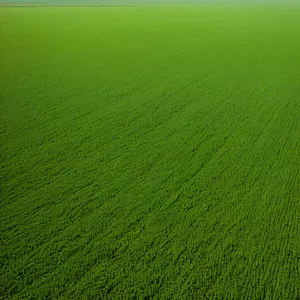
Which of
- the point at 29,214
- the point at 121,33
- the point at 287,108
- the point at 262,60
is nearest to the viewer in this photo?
the point at 29,214

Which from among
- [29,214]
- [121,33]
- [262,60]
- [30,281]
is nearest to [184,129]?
[29,214]

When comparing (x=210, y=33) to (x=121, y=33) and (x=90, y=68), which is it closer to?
(x=121, y=33)

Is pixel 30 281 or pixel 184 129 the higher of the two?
pixel 184 129

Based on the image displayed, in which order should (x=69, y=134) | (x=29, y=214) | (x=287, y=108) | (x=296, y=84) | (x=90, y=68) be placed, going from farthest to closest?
(x=90, y=68)
(x=296, y=84)
(x=287, y=108)
(x=69, y=134)
(x=29, y=214)

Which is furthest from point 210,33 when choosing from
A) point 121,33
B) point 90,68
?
point 90,68

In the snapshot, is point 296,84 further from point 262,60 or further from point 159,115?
point 159,115

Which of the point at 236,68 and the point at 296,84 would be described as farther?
the point at 236,68
